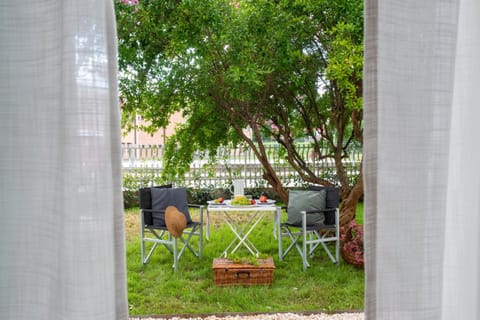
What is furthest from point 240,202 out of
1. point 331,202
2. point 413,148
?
point 413,148

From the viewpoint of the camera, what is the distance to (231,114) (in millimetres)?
4867

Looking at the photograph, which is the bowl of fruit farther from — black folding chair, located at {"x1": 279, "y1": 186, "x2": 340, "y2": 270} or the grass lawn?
the grass lawn

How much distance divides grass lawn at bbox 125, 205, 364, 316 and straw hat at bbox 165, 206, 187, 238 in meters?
0.40

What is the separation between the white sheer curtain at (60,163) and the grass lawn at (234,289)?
2770 mm

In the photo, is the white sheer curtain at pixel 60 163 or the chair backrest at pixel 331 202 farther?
the chair backrest at pixel 331 202

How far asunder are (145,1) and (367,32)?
2.86m

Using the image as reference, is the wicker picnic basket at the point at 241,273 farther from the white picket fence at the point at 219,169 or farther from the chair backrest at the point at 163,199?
the white picket fence at the point at 219,169

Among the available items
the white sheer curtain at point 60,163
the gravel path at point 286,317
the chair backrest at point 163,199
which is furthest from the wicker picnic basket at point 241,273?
the white sheer curtain at point 60,163

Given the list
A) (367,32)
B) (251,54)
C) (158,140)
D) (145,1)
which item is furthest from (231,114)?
(367,32)

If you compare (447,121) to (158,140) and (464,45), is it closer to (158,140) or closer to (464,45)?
(464,45)

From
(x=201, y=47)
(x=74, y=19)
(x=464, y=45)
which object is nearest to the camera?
(x=74, y=19)

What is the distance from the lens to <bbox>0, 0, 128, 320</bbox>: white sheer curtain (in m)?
0.83

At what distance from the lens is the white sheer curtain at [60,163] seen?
834 millimetres

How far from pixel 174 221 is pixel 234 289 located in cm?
82
